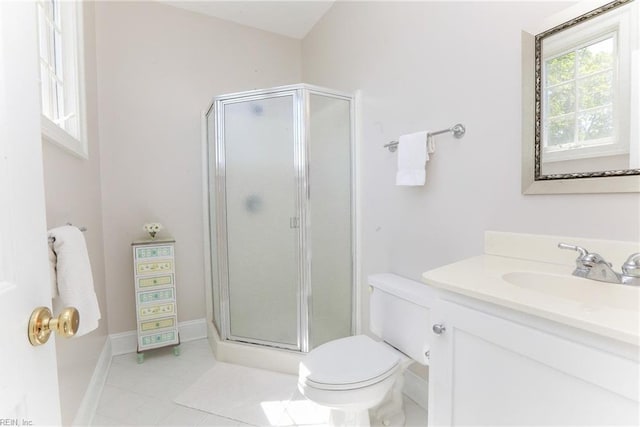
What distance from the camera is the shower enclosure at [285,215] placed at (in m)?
2.03

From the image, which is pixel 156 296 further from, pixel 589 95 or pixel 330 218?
pixel 589 95

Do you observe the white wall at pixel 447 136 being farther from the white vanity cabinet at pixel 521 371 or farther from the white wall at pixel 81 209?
the white wall at pixel 81 209

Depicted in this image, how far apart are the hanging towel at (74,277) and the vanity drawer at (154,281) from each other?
104 centimetres

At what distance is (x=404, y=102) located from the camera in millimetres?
1665

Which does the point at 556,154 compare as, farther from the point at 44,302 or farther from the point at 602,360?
the point at 44,302

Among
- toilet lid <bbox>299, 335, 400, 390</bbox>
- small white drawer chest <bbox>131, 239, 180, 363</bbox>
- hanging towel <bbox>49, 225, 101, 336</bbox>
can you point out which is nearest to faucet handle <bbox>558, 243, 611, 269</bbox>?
toilet lid <bbox>299, 335, 400, 390</bbox>

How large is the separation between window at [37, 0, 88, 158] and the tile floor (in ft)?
4.64

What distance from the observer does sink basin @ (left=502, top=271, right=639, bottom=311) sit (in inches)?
31.7

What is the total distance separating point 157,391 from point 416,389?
1546mm

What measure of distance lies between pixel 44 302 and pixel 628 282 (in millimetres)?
1398

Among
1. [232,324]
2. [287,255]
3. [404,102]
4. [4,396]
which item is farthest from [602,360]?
[232,324]

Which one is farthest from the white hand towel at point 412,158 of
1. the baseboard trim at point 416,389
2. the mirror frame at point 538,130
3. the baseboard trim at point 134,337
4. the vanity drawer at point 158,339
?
the baseboard trim at point 134,337

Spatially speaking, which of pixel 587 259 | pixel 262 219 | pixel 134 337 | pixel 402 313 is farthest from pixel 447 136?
pixel 134 337

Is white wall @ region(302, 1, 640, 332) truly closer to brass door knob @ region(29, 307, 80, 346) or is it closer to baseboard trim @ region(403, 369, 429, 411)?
baseboard trim @ region(403, 369, 429, 411)
